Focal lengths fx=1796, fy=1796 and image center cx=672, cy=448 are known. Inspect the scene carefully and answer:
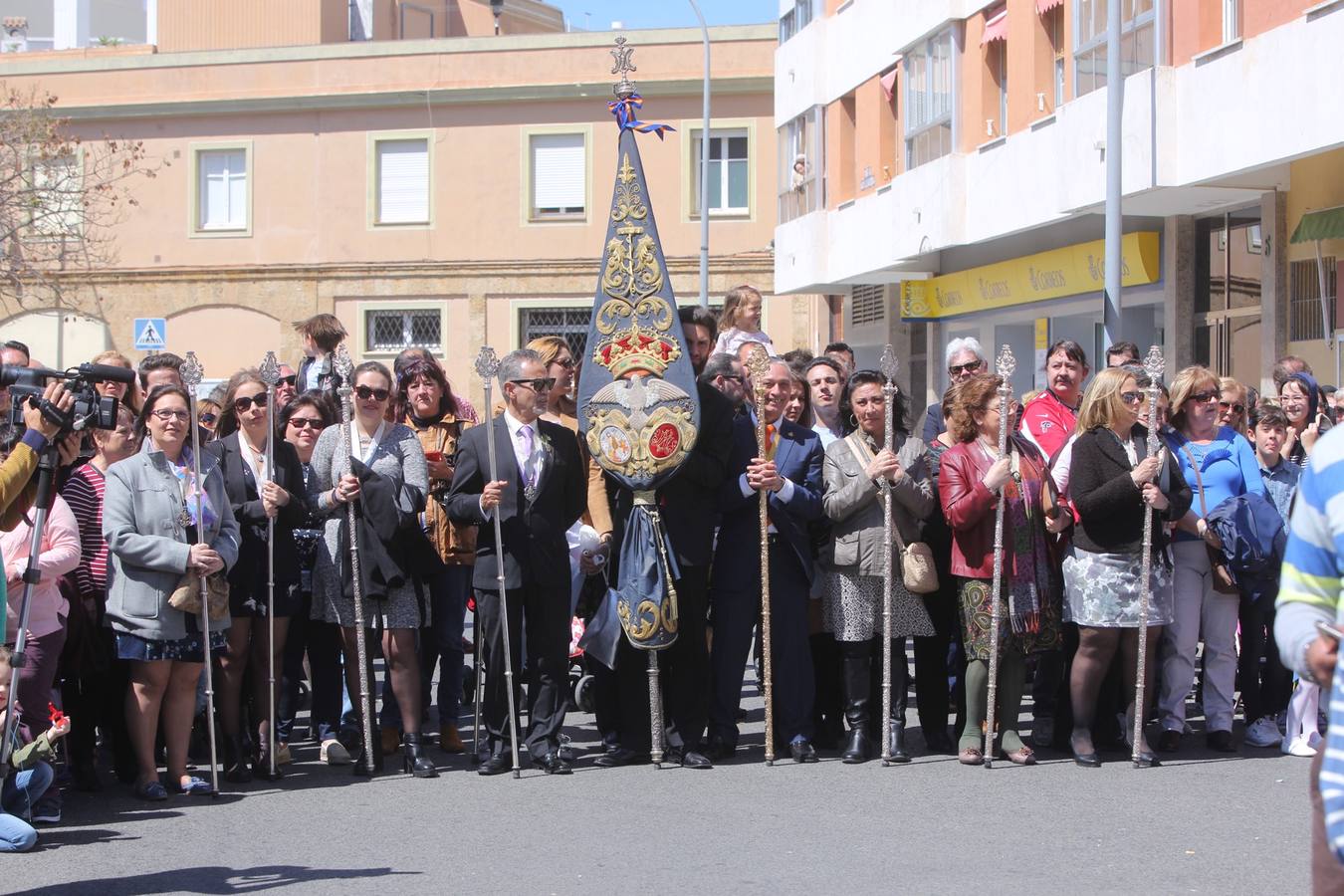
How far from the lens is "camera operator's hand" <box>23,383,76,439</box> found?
6426 millimetres

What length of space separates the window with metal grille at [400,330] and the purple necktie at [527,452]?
27774 mm

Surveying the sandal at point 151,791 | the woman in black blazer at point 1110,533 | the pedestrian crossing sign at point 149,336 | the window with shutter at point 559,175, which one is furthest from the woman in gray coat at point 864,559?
the window with shutter at point 559,175

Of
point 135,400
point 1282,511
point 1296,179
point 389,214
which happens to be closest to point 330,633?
point 135,400

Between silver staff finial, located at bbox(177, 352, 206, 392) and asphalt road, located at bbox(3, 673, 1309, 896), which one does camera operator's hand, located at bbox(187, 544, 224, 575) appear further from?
asphalt road, located at bbox(3, 673, 1309, 896)

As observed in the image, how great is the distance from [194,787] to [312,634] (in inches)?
48.6

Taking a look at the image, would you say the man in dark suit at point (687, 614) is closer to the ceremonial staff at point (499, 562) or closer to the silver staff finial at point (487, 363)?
the ceremonial staff at point (499, 562)

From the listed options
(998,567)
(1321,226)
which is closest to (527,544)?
(998,567)

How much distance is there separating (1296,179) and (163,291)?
25802 millimetres

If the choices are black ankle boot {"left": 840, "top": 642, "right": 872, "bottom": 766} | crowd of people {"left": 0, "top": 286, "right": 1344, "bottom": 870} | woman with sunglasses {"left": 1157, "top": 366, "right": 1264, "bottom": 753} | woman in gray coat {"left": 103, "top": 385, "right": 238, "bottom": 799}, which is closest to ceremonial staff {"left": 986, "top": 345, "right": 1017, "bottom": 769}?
crowd of people {"left": 0, "top": 286, "right": 1344, "bottom": 870}

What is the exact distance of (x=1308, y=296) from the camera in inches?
688

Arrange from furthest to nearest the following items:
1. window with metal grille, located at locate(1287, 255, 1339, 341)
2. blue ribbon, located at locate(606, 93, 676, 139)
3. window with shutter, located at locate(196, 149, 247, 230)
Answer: window with shutter, located at locate(196, 149, 247, 230) → window with metal grille, located at locate(1287, 255, 1339, 341) → blue ribbon, located at locate(606, 93, 676, 139)

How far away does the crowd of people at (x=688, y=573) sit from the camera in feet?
28.6

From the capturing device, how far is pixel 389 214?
36750 mm

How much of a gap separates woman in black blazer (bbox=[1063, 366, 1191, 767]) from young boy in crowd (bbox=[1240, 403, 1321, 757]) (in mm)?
884
